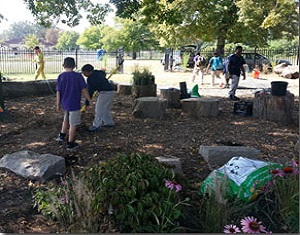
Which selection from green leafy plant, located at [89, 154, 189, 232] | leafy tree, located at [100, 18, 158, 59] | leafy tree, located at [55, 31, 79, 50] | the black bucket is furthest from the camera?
leafy tree, located at [55, 31, 79, 50]

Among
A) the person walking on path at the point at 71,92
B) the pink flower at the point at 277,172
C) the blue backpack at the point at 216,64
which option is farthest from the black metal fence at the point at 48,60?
the pink flower at the point at 277,172

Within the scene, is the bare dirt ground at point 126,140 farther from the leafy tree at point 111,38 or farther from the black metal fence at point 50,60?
the leafy tree at point 111,38

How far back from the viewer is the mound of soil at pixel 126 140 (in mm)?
3467

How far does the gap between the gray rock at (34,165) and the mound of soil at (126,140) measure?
9 centimetres

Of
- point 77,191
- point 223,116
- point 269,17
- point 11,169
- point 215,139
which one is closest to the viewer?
point 77,191

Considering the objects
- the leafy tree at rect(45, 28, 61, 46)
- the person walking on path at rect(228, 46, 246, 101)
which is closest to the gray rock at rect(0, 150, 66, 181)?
the person walking on path at rect(228, 46, 246, 101)

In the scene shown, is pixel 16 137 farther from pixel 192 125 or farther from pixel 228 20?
pixel 228 20

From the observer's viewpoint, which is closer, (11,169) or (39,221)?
(39,221)

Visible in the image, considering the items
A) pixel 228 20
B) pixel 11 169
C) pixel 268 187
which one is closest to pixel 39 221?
pixel 11 169

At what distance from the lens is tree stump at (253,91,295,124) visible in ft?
23.8


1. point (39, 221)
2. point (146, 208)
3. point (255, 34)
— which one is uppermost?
point (255, 34)

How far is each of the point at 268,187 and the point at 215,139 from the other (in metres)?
2.88

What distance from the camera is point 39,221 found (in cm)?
303

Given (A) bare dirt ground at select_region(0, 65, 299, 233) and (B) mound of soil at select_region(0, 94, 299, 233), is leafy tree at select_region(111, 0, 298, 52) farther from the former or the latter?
(B) mound of soil at select_region(0, 94, 299, 233)
